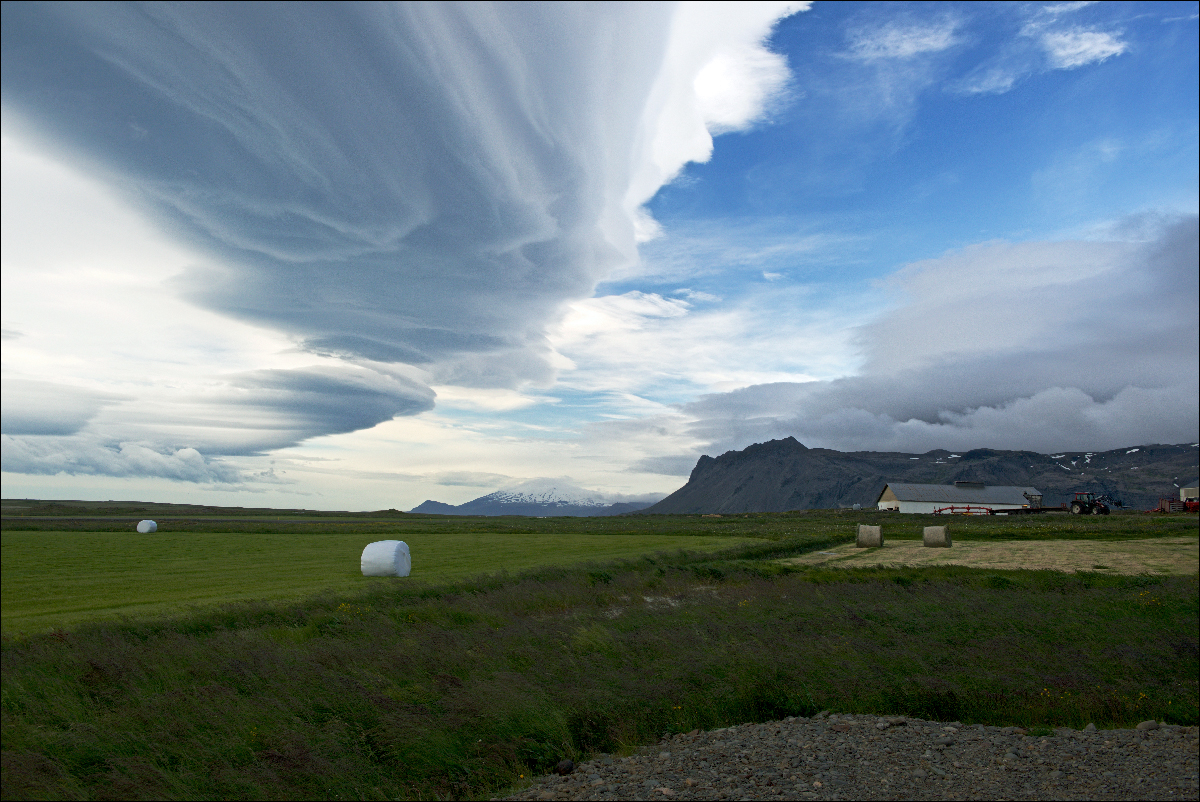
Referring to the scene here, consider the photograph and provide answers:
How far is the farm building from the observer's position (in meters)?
140

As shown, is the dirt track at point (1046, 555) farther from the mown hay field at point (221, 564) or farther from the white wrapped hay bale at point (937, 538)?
the white wrapped hay bale at point (937, 538)

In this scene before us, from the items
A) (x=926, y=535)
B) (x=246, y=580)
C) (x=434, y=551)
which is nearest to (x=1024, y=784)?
(x=246, y=580)

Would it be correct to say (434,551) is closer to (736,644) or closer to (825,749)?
(736,644)

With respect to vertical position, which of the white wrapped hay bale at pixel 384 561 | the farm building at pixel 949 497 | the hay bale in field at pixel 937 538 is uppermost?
the white wrapped hay bale at pixel 384 561

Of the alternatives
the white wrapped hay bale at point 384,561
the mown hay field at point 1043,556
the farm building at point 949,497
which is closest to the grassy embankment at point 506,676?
the white wrapped hay bale at point 384,561

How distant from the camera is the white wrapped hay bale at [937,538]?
48.6m

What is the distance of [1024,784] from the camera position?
1101cm

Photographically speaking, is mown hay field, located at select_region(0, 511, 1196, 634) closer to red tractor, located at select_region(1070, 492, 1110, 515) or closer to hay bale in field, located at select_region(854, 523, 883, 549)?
hay bale in field, located at select_region(854, 523, 883, 549)

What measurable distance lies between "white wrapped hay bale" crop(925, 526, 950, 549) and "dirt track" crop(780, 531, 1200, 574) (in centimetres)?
66

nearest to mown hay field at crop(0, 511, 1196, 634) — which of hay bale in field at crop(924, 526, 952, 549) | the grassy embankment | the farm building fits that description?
hay bale in field at crop(924, 526, 952, 549)

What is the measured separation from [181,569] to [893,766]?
27767mm

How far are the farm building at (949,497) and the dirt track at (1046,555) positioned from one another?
320ft

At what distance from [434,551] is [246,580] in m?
18.3

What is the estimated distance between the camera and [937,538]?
4866cm
